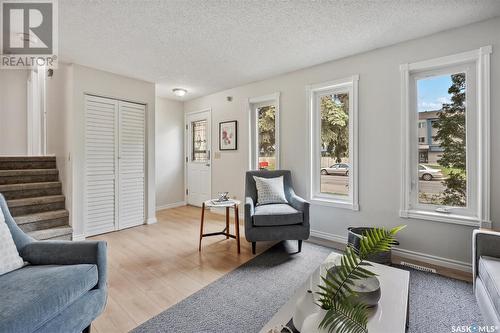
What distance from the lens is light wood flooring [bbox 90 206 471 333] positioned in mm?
1751

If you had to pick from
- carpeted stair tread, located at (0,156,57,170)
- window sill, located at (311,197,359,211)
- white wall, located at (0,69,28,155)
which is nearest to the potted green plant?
window sill, located at (311,197,359,211)

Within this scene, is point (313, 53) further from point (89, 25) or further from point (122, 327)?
point (122, 327)

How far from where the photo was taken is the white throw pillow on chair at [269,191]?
3.07 m

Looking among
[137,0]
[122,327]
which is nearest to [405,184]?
[122,327]

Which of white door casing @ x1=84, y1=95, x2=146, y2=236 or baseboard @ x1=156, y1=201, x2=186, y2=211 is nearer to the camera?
white door casing @ x1=84, y1=95, x2=146, y2=236

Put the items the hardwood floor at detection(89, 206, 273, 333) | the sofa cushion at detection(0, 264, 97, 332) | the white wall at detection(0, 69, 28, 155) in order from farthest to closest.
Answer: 1. the white wall at detection(0, 69, 28, 155)
2. the hardwood floor at detection(89, 206, 273, 333)
3. the sofa cushion at detection(0, 264, 97, 332)

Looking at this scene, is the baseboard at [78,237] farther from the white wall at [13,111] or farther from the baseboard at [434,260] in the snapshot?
the baseboard at [434,260]

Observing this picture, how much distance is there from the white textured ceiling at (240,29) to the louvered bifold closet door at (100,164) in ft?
2.07

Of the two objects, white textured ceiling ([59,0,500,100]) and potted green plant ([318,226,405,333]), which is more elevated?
white textured ceiling ([59,0,500,100])

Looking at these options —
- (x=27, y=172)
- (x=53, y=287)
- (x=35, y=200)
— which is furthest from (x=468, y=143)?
(x=27, y=172)

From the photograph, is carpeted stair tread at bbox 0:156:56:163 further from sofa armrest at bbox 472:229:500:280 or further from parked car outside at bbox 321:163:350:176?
sofa armrest at bbox 472:229:500:280

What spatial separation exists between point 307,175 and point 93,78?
131 inches

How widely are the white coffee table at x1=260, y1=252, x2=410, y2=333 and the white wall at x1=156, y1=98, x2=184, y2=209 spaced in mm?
4179

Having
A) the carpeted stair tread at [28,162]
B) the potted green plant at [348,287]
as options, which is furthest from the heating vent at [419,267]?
the carpeted stair tread at [28,162]
